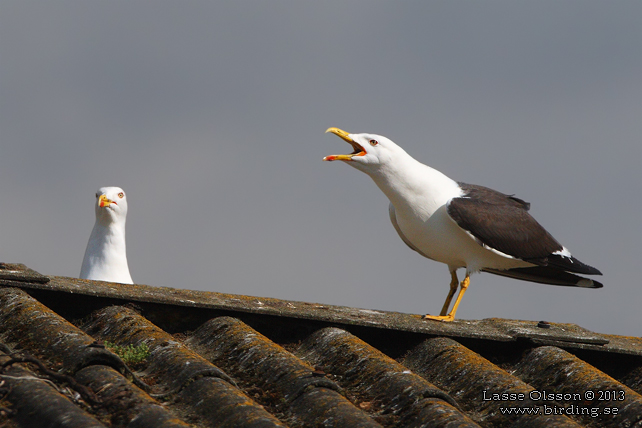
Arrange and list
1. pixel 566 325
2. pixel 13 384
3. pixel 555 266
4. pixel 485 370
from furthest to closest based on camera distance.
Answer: pixel 555 266
pixel 566 325
pixel 485 370
pixel 13 384

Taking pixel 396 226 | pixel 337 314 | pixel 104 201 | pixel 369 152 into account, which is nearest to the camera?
pixel 337 314

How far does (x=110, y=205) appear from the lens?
10117 millimetres

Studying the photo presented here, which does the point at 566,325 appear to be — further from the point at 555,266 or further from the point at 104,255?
the point at 104,255

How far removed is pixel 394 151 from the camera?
750 centimetres

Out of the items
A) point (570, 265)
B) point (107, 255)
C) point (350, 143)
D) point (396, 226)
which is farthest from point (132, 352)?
point (107, 255)

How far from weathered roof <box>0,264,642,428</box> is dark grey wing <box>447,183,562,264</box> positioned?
1.36 m

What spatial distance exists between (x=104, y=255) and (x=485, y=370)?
548 cm

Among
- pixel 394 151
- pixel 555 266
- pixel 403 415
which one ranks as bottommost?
pixel 403 415

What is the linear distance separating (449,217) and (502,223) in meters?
0.60

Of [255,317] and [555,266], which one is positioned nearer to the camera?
[255,317]

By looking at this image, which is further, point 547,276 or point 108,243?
point 108,243

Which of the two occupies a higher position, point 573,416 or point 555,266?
point 555,266

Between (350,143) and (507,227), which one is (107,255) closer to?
(350,143)

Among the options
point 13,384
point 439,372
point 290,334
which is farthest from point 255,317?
point 13,384
